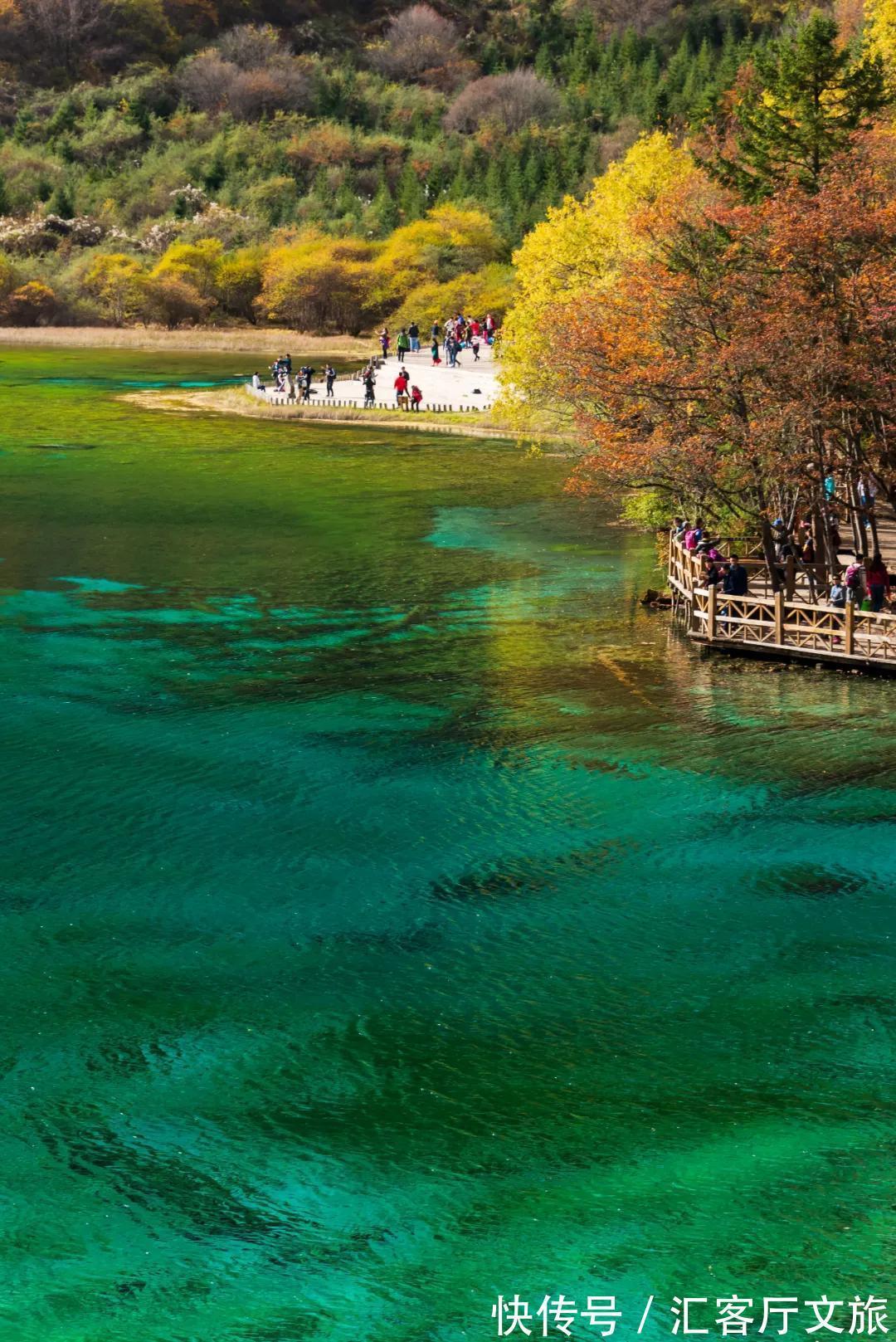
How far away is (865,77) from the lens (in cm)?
5009

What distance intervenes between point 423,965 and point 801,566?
2122cm

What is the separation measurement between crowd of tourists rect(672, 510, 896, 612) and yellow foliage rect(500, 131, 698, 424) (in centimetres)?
2181

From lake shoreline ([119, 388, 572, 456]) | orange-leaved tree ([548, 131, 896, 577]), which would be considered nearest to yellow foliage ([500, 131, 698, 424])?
lake shoreline ([119, 388, 572, 456])

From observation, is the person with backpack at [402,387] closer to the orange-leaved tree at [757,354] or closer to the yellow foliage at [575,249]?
the yellow foliage at [575,249]

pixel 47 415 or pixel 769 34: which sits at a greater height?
pixel 769 34

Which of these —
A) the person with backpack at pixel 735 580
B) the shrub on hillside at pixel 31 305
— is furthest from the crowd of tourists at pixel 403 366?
the person with backpack at pixel 735 580

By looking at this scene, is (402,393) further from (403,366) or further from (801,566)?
(801,566)

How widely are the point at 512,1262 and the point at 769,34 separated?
191846 millimetres

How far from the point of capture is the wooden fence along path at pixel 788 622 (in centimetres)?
3603

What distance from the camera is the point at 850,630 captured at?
118ft

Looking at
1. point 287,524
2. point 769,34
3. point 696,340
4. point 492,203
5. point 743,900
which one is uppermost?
point 769,34

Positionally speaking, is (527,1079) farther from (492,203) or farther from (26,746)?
(492,203)

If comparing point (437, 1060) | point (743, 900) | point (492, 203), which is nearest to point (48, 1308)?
point (437, 1060)

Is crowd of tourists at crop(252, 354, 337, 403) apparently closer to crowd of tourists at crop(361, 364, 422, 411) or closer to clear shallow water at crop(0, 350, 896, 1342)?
crowd of tourists at crop(361, 364, 422, 411)
